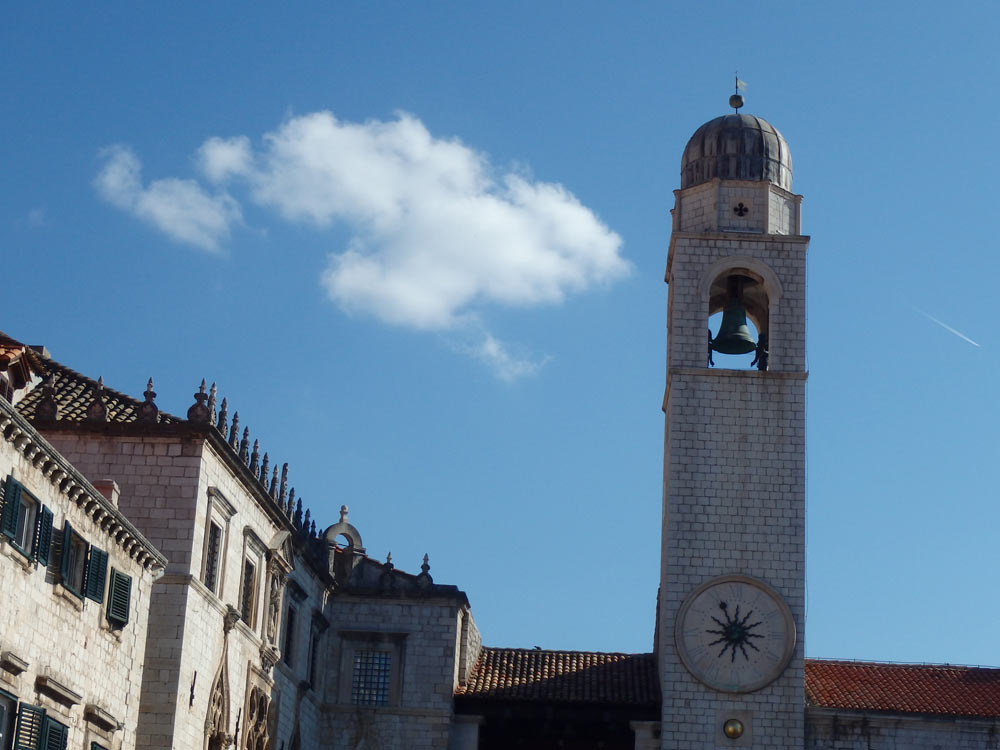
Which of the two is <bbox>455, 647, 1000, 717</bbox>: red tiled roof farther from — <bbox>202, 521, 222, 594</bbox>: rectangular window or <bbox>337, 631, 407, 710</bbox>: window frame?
<bbox>202, 521, 222, 594</bbox>: rectangular window

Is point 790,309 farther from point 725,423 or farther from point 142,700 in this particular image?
point 142,700

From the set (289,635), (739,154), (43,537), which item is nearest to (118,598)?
(43,537)

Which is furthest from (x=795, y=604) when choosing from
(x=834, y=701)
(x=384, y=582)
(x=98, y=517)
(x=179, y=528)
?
(x=98, y=517)

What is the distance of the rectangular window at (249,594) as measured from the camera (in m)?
36.5

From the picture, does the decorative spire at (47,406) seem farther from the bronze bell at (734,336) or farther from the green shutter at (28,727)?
the bronze bell at (734,336)

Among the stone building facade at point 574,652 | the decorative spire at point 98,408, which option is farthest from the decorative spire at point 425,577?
the decorative spire at point 98,408

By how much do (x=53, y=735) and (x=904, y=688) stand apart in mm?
24432

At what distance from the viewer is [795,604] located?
42125 mm

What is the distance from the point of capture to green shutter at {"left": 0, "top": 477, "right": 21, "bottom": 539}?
80.1ft

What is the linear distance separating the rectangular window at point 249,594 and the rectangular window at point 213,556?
1.92 meters

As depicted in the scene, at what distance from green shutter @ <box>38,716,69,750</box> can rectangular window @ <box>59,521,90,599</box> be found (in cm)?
205

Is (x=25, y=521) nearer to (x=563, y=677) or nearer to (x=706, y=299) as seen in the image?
(x=563, y=677)

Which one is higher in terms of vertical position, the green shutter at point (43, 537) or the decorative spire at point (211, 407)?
the decorative spire at point (211, 407)

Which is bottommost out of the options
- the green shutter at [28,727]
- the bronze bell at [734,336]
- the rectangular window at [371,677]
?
the green shutter at [28,727]
